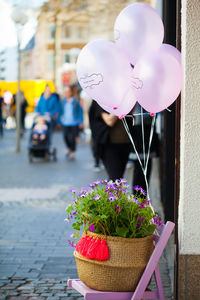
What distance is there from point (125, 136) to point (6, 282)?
2.32 meters

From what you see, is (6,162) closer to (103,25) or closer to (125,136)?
(125,136)

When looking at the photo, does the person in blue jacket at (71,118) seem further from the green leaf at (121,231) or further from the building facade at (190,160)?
the green leaf at (121,231)

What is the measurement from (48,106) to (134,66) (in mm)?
12430

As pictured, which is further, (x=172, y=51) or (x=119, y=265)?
(x=172, y=51)

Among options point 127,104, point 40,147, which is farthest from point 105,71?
point 40,147

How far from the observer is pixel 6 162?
16281 mm

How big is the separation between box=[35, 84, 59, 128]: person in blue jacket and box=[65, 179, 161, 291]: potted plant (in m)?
12.5

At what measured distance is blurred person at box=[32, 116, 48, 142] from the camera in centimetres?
1620

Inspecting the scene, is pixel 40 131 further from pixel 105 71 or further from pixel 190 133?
pixel 190 133

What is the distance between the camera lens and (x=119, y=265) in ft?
13.5

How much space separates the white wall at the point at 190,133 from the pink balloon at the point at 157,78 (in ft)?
0.23

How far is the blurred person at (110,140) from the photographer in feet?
23.6

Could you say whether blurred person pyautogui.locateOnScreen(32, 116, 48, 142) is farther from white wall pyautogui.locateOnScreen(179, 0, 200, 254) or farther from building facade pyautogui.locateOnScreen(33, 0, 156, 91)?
white wall pyautogui.locateOnScreen(179, 0, 200, 254)

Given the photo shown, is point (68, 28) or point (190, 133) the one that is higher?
point (68, 28)
